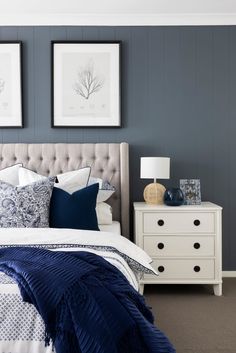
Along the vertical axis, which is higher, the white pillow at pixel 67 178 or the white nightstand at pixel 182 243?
the white pillow at pixel 67 178

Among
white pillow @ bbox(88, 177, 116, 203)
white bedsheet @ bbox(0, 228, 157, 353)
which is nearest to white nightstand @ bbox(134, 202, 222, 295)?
white pillow @ bbox(88, 177, 116, 203)

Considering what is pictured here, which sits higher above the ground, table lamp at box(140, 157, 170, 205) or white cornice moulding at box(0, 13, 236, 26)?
white cornice moulding at box(0, 13, 236, 26)

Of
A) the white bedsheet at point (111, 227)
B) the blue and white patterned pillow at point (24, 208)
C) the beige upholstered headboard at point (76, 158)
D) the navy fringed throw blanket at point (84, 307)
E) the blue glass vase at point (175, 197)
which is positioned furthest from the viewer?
the beige upholstered headboard at point (76, 158)

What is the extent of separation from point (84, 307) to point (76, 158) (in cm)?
229

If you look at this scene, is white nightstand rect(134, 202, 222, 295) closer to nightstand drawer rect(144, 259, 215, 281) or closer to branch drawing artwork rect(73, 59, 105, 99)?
nightstand drawer rect(144, 259, 215, 281)

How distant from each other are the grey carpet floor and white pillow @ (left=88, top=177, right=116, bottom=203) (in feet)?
3.03

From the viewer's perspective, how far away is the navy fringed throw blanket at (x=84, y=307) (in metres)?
1.51

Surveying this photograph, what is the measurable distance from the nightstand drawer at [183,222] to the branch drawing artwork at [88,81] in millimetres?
1314

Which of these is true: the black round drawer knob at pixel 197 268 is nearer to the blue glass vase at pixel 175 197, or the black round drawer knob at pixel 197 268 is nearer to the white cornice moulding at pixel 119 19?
the blue glass vase at pixel 175 197

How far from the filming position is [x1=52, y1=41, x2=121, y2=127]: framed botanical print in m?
3.85

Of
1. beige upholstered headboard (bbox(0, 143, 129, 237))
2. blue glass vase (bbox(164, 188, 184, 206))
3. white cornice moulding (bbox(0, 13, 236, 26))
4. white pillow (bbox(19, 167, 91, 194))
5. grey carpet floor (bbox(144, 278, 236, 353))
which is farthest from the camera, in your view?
white cornice moulding (bbox(0, 13, 236, 26))

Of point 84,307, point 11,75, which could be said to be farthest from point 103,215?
point 84,307

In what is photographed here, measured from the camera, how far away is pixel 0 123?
3865 mm

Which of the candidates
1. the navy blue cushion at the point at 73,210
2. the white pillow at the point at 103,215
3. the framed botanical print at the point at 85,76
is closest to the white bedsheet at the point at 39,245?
the navy blue cushion at the point at 73,210
